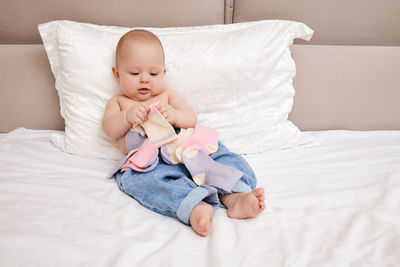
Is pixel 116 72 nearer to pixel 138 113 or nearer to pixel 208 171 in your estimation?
pixel 138 113

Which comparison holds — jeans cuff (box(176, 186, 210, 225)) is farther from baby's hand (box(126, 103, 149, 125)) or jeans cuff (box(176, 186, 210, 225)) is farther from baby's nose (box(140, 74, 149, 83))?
baby's nose (box(140, 74, 149, 83))

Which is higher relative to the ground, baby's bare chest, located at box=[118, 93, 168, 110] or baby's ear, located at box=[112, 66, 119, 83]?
baby's ear, located at box=[112, 66, 119, 83]

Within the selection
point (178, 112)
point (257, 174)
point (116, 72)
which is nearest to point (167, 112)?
point (178, 112)

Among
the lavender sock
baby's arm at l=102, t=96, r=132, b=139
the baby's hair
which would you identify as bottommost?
the lavender sock

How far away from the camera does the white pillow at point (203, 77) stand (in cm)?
116

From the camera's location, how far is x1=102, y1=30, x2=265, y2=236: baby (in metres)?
0.80

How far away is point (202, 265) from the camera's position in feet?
2.12

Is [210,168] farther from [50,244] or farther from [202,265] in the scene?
[50,244]

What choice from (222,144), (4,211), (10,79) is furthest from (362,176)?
(10,79)

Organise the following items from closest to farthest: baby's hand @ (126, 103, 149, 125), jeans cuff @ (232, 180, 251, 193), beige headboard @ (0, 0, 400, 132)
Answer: jeans cuff @ (232, 180, 251, 193) < baby's hand @ (126, 103, 149, 125) < beige headboard @ (0, 0, 400, 132)

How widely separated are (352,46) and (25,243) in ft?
4.76

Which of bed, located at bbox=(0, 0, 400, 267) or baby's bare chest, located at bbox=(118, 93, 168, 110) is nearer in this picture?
bed, located at bbox=(0, 0, 400, 267)

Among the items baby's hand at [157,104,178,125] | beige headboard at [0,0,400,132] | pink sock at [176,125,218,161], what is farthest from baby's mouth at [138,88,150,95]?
beige headboard at [0,0,400,132]

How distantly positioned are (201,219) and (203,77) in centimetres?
60
